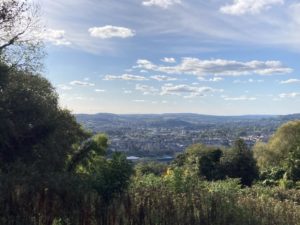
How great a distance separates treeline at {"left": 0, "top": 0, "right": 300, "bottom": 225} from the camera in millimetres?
7312

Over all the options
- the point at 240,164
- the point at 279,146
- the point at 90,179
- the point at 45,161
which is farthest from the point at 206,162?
the point at 90,179

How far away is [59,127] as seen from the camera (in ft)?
59.5

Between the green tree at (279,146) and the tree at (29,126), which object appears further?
the green tree at (279,146)

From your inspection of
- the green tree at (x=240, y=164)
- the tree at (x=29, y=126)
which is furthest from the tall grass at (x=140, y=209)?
the green tree at (x=240, y=164)

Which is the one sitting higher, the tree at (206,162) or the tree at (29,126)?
the tree at (29,126)

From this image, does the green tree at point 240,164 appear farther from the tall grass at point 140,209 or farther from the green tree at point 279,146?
the tall grass at point 140,209

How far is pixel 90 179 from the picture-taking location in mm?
9078

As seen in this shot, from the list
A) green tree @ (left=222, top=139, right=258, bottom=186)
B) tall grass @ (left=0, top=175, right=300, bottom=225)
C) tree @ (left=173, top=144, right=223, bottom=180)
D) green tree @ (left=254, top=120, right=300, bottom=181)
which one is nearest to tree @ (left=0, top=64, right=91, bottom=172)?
tall grass @ (left=0, top=175, right=300, bottom=225)

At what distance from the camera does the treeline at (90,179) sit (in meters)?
7.31

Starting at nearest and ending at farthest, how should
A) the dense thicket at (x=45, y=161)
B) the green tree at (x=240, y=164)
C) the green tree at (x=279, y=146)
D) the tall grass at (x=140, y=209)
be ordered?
the tall grass at (x=140, y=209), the dense thicket at (x=45, y=161), the green tree at (x=240, y=164), the green tree at (x=279, y=146)

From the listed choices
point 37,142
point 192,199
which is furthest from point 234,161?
point 192,199

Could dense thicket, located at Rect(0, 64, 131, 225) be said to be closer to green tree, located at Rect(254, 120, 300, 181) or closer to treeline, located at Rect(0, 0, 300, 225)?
treeline, located at Rect(0, 0, 300, 225)

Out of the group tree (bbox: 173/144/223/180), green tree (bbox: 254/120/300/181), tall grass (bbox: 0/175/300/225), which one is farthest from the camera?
green tree (bbox: 254/120/300/181)

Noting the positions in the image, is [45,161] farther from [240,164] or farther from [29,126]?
[240,164]
